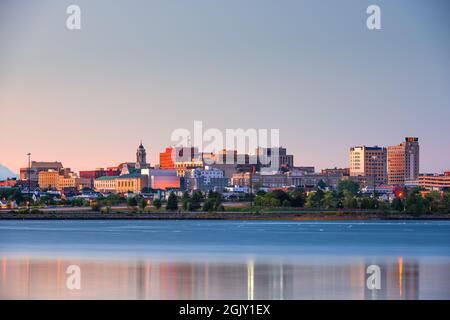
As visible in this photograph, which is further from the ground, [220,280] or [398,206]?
[398,206]

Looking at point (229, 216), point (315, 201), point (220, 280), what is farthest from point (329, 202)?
point (220, 280)

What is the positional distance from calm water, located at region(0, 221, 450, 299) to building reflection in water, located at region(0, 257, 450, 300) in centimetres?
3

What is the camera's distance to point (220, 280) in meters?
32.4

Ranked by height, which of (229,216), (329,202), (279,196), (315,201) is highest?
(279,196)

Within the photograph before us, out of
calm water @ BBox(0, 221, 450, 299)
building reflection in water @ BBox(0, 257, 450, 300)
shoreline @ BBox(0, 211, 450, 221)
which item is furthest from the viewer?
shoreline @ BBox(0, 211, 450, 221)

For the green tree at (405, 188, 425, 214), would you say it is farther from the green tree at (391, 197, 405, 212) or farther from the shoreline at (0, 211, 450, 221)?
the green tree at (391, 197, 405, 212)

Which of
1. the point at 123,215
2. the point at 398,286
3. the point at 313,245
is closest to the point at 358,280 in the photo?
the point at 398,286

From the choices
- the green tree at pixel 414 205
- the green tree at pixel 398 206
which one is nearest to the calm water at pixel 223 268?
the green tree at pixel 414 205

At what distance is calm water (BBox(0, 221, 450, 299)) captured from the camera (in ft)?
95.6

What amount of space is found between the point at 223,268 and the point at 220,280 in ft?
15.5

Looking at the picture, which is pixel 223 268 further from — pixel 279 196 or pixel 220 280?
pixel 279 196

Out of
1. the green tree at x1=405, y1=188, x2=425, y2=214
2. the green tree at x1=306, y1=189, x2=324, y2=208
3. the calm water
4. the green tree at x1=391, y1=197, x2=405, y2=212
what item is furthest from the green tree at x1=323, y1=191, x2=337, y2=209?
the calm water
